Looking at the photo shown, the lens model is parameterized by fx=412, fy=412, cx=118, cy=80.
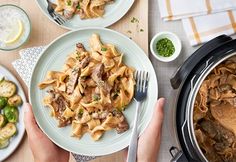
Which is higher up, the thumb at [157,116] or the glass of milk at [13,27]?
the glass of milk at [13,27]

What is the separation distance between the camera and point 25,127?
180cm

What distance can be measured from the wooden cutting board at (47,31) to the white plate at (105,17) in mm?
38

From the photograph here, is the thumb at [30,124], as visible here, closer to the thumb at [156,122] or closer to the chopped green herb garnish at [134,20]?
the thumb at [156,122]

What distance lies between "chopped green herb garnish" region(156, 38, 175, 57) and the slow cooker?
0.36m

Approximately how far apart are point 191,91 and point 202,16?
1.93 feet

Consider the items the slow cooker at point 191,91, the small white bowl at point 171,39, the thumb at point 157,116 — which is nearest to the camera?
the slow cooker at point 191,91

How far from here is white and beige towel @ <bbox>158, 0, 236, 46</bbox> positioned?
1861 millimetres

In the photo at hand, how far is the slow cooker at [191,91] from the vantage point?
1.38 metres

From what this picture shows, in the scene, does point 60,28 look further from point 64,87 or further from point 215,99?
point 215,99

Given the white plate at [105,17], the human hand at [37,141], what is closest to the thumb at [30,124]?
the human hand at [37,141]

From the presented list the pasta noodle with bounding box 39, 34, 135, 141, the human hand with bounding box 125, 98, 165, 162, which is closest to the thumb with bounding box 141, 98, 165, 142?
the human hand with bounding box 125, 98, 165, 162

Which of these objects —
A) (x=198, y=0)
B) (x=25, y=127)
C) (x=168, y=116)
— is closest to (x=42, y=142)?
(x=25, y=127)

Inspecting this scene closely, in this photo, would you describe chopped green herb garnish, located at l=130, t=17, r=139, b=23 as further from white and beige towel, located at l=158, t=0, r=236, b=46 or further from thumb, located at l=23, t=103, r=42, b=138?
thumb, located at l=23, t=103, r=42, b=138

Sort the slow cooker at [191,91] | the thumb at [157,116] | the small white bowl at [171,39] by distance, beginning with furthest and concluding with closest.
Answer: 1. the small white bowl at [171,39]
2. the thumb at [157,116]
3. the slow cooker at [191,91]
